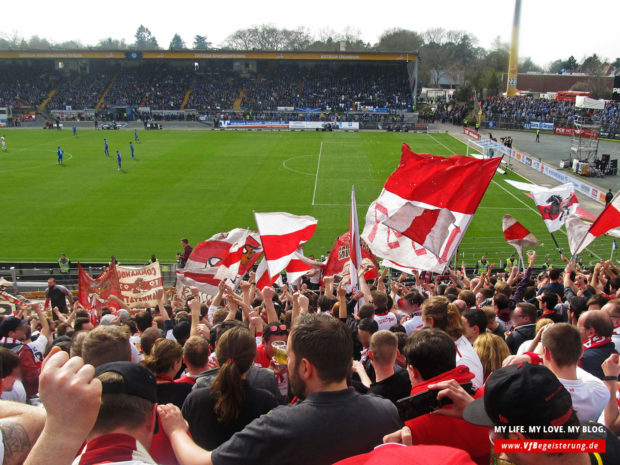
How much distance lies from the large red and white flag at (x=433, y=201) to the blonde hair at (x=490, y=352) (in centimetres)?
429

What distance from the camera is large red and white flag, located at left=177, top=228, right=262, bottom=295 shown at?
12164mm

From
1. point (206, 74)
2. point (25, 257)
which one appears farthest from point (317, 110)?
point (25, 257)

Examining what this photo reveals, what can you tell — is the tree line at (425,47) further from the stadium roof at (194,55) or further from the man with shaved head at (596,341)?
the man with shaved head at (596,341)

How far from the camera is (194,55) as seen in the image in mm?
75875

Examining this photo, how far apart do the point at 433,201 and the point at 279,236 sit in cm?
330

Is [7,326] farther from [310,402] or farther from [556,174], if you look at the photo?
[556,174]

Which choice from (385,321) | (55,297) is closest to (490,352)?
(385,321)

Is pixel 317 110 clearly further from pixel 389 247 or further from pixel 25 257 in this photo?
pixel 389 247

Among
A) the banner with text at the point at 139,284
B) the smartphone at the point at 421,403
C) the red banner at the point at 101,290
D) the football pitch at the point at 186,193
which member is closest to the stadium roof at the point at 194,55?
the football pitch at the point at 186,193

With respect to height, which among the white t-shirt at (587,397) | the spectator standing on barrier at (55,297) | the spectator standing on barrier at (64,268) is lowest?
the spectator standing on barrier at (64,268)

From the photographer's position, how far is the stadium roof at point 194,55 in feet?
247

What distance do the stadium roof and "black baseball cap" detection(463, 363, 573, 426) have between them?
77456 millimetres

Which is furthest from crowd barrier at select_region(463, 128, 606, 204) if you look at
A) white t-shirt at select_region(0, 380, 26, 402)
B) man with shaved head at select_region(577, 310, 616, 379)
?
white t-shirt at select_region(0, 380, 26, 402)

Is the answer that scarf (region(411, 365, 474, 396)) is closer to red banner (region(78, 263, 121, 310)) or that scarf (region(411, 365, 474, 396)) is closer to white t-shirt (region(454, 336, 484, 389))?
white t-shirt (region(454, 336, 484, 389))
